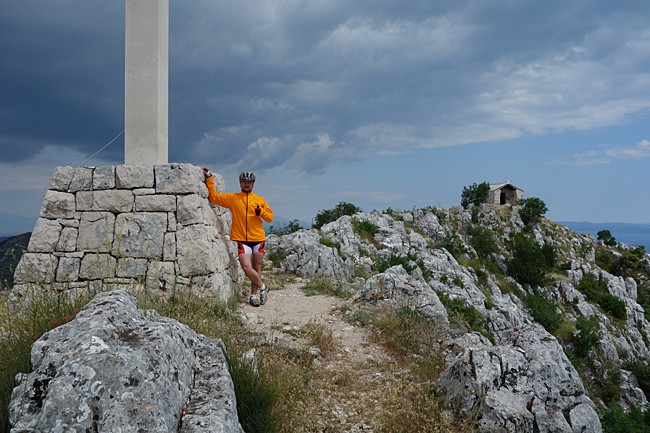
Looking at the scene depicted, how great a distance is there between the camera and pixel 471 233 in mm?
38250

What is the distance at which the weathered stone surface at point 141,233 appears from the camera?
7.64m

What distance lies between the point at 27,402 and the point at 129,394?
0.69m

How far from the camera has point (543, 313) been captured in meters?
29.3

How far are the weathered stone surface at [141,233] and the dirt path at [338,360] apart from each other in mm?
1994

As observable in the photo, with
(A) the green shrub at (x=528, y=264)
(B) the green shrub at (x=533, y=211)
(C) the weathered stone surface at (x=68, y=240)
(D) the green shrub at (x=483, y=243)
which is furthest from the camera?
(B) the green shrub at (x=533, y=211)

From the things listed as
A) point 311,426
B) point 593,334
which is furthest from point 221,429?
point 593,334

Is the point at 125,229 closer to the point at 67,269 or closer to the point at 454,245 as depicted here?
the point at 67,269

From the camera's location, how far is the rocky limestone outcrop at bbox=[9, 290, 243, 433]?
104 inches

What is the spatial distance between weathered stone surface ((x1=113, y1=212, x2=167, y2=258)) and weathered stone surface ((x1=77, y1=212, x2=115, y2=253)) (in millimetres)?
127

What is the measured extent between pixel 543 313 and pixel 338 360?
1095 inches

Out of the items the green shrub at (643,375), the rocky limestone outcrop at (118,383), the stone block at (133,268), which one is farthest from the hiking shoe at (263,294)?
the green shrub at (643,375)

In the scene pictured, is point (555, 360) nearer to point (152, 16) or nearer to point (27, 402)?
point (27, 402)

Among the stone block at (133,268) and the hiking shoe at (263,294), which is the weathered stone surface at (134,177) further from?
the hiking shoe at (263,294)

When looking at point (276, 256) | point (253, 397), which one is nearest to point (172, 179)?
point (253, 397)
